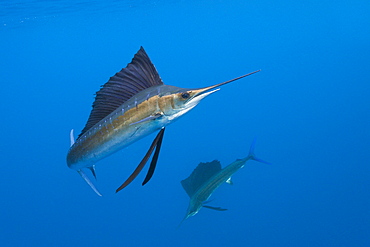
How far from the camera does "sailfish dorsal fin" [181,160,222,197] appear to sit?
4.88 metres

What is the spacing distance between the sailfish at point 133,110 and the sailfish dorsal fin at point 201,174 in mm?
2312

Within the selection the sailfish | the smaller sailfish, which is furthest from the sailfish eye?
the smaller sailfish

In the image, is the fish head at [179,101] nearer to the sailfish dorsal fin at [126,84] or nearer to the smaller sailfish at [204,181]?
the sailfish dorsal fin at [126,84]

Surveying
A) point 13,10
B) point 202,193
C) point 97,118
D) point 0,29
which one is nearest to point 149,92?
point 97,118

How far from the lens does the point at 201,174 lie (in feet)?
16.1

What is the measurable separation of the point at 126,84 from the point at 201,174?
2698 millimetres

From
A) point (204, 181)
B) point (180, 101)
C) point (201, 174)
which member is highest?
point (201, 174)

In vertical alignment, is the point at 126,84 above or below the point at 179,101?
above

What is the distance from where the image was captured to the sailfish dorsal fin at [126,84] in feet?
7.95

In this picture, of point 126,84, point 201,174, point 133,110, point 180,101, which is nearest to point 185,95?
point 180,101

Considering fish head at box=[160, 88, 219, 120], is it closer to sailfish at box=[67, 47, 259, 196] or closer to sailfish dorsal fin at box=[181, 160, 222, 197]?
sailfish at box=[67, 47, 259, 196]

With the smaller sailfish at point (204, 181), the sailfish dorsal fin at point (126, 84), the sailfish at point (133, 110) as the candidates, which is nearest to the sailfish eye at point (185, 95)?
the sailfish at point (133, 110)

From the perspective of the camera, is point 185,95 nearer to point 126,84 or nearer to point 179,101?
point 179,101

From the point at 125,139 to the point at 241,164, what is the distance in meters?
2.83
